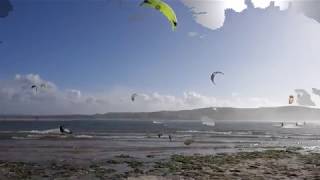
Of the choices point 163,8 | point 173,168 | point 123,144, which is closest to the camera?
point 163,8

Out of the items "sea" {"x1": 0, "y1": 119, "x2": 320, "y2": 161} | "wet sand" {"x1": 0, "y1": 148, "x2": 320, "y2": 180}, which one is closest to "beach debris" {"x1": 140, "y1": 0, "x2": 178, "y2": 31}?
"wet sand" {"x1": 0, "y1": 148, "x2": 320, "y2": 180}

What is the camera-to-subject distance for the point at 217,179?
18016 mm

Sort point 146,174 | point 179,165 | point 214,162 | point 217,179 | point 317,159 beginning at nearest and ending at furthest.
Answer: point 217,179 → point 146,174 → point 179,165 → point 214,162 → point 317,159

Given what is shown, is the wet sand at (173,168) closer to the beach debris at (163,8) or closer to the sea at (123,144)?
the sea at (123,144)

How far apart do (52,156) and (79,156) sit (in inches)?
66.7

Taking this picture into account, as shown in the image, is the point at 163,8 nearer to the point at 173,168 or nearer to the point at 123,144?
the point at 173,168

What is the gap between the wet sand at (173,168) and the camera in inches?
746

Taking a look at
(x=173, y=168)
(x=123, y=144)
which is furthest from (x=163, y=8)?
(x=123, y=144)

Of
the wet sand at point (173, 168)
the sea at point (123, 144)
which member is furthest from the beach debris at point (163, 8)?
the sea at point (123, 144)

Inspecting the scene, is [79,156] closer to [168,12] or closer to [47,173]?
[47,173]

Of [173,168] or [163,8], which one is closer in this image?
[163,8]

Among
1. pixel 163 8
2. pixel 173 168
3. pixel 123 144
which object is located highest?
pixel 163 8

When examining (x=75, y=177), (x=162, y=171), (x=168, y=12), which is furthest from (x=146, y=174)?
(x=168, y=12)

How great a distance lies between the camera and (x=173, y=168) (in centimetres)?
2131
